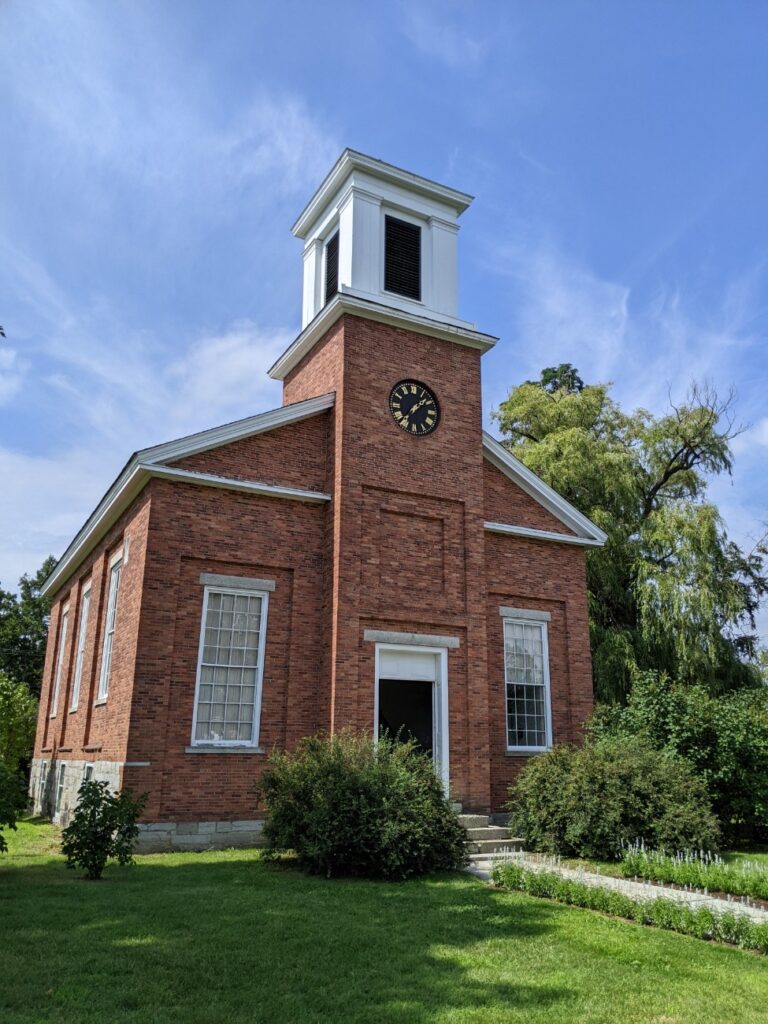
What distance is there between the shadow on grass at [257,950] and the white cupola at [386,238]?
12.0 metres

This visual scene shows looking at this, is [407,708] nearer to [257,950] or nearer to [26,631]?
[257,950]

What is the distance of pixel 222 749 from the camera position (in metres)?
14.2

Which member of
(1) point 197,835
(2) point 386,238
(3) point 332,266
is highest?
(2) point 386,238

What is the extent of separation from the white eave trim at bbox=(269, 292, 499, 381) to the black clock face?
4.29 feet

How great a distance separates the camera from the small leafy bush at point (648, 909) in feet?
25.4

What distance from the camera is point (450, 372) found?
17938 millimetres

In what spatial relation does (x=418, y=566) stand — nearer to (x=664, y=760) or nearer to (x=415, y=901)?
(x=664, y=760)

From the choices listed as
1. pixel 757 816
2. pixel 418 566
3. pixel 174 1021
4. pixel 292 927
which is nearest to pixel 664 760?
pixel 757 816

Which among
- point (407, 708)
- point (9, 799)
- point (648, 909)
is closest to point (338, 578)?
point (407, 708)

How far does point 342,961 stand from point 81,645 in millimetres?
15544

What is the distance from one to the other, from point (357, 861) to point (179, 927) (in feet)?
12.4

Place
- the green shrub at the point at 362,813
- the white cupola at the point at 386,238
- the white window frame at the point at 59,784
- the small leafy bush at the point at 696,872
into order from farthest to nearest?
the white window frame at the point at 59,784, the white cupola at the point at 386,238, the green shrub at the point at 362,813, the small leafy bush at the point at 696,872

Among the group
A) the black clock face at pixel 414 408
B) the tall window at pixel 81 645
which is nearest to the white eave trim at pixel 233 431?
the black clock face at pixel 414 408

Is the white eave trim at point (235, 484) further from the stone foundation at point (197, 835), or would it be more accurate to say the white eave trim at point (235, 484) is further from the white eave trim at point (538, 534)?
the stone foundation at point (197, 835)
